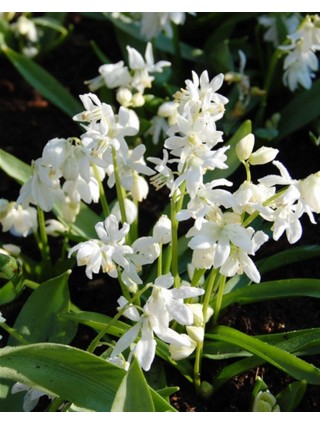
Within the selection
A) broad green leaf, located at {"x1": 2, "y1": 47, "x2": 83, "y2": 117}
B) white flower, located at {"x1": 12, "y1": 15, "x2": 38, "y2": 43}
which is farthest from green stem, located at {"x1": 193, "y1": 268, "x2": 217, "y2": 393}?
white flower, located at {"x1": 12, "y1": 15, "x2": 38, "y2": 43}

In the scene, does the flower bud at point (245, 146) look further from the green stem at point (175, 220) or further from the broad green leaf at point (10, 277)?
the broad green leaf at point (10, 277)

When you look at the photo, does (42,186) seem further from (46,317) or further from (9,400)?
(9,400)

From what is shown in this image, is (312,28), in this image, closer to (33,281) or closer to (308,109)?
(308,109)

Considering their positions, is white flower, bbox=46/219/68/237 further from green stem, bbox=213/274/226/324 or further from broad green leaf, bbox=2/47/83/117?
broad green leaf, bbox=2/47/83/117

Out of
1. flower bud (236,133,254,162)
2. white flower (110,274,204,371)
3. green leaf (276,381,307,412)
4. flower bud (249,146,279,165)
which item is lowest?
green leaf (276,381,307,412)

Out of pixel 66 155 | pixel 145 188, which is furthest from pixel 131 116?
pixel 66 155
